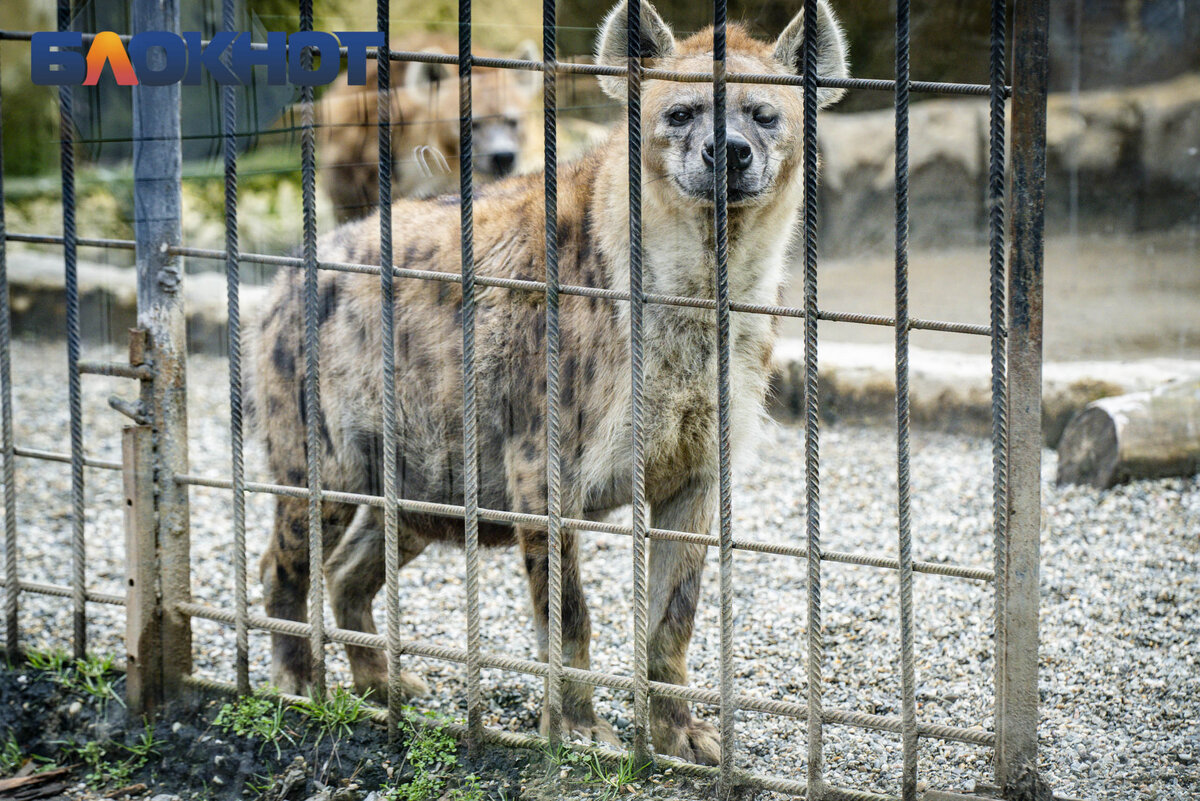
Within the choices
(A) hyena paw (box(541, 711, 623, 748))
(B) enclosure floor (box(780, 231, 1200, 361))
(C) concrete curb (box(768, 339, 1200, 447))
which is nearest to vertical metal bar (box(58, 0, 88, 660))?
(A) hyena paw (box(541, 711, 623, 748))

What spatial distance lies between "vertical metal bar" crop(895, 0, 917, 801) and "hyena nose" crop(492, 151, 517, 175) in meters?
3.87

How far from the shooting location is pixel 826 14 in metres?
2.70

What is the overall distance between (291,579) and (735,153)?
1827 mm

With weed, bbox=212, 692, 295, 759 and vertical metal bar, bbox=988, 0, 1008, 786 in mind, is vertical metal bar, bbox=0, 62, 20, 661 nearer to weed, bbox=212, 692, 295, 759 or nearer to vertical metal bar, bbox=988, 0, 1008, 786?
weed, bbox=212, 692, 295, 759

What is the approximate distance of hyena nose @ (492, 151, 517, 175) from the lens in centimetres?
593

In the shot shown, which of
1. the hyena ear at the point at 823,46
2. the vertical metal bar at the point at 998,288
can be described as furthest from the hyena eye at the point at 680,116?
the vertical metal bar at the point at 998,288

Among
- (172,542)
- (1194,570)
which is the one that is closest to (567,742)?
(172,542)

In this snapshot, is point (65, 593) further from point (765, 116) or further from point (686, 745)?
point (765, 116)

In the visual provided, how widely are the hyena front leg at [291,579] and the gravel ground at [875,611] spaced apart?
0.25 m

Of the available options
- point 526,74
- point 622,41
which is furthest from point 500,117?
point 622,41

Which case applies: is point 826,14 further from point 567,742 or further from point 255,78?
point 567,742

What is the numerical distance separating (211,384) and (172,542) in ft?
13.6

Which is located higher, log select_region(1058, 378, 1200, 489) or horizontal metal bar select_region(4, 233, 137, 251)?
horizontal metal bar select_region(4, 233, 137, 251)

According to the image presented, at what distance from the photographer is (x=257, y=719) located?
112 inches
